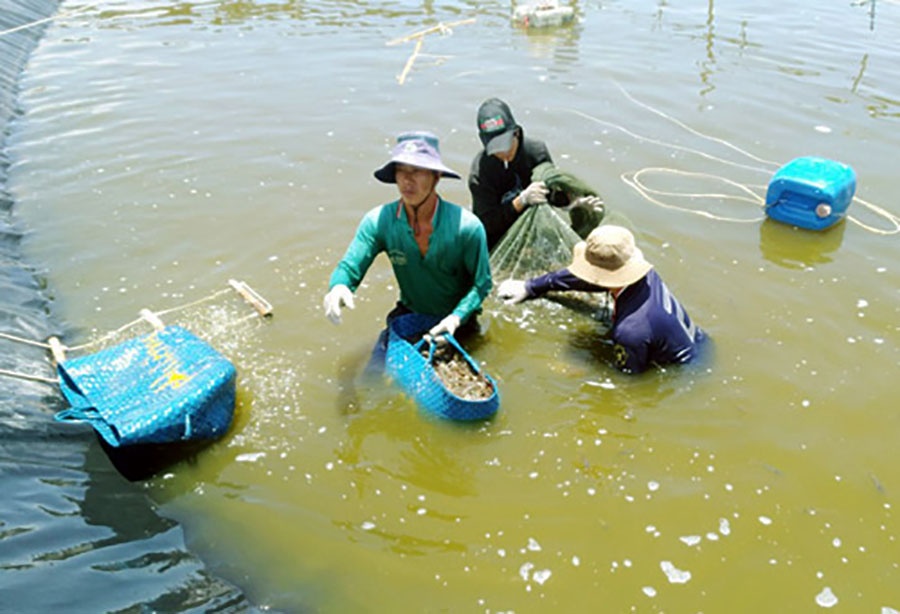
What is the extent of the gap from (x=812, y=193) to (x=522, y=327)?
3.09 meters

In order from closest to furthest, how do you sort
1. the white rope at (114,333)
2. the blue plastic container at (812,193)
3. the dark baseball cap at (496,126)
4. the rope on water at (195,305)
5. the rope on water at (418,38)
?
the white rope at (114,333)
the rope on water at (195,305)
the dark baseball cap at (496,126)
the blue plastic container at (812,193)
the rope on water at (418,38)

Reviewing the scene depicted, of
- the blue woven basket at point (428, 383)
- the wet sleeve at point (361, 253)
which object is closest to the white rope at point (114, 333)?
the wet sleeve at point (361, 253)

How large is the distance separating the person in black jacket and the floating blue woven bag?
2.33 m

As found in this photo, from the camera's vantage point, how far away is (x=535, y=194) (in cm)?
477

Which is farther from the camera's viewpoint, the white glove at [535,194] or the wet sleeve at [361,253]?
the white glove at [535,194]

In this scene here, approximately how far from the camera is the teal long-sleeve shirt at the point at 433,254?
3799 mm

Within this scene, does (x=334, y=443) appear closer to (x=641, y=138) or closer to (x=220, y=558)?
(x=220, y=558)

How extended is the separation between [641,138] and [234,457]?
625cm

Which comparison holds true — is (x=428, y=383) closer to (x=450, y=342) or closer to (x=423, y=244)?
(x=450, y=342)

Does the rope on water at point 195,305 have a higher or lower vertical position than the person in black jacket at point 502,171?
lower

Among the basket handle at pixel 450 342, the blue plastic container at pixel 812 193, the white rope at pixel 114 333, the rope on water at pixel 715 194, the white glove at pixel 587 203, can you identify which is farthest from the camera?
the rope on water at pixel 715 194

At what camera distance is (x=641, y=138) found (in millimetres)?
8164

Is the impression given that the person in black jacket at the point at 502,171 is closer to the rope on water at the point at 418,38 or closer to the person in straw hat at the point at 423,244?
the person in straw hat at the point at 423,244

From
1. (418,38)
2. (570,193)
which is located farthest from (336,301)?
(418,38)
